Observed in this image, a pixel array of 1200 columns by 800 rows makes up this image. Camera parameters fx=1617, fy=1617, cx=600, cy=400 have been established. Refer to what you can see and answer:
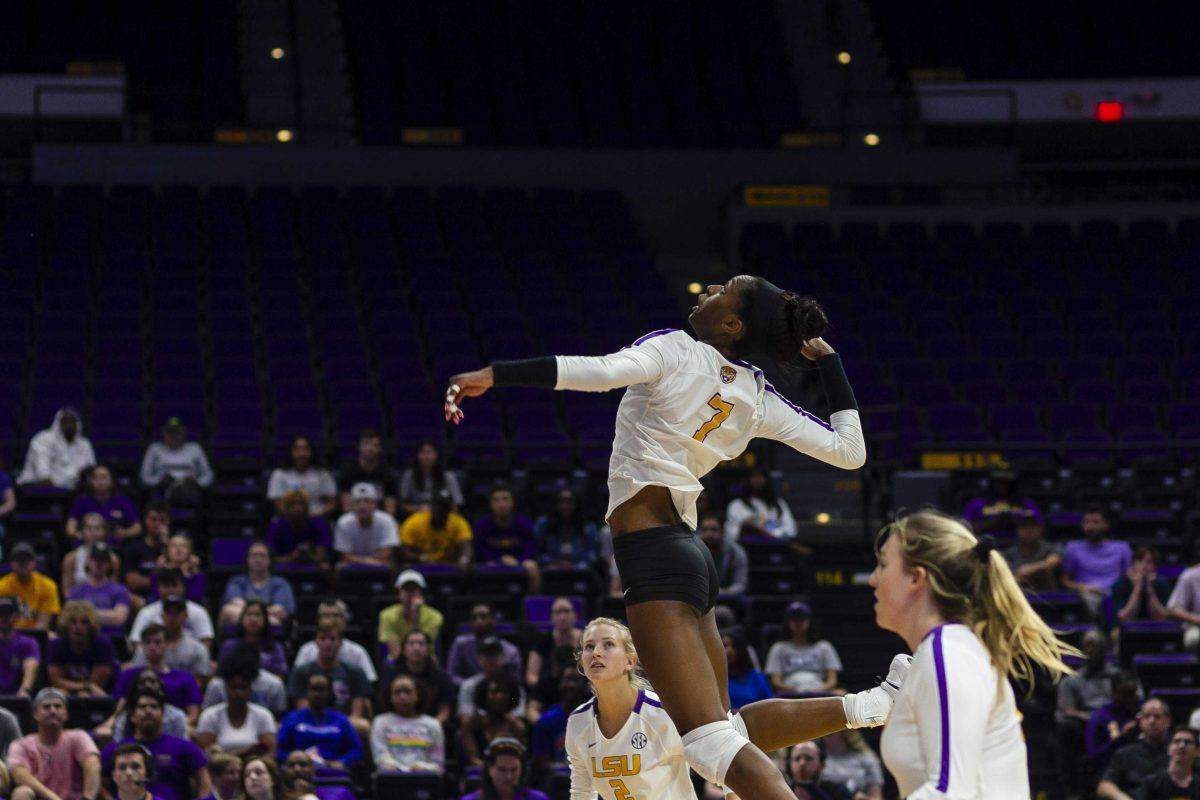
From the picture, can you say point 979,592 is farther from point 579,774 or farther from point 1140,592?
point 1140,592

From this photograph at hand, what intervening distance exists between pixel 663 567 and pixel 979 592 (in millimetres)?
1499

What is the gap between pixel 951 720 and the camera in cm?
344

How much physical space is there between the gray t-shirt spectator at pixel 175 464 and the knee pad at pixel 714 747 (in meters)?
9.40

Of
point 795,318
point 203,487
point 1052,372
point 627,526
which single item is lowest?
point 627,526

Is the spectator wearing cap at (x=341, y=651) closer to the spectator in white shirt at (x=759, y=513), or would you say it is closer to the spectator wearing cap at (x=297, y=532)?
the spectator wearing cap at (x=297, y=532)

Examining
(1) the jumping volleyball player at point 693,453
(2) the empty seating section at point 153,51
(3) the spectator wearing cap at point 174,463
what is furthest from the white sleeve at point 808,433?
(2) the empty seating section at point 153,51

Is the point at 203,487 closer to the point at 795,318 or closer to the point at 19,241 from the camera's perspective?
the point at 19,241

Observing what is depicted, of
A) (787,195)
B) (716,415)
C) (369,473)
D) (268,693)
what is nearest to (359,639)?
(268,693)

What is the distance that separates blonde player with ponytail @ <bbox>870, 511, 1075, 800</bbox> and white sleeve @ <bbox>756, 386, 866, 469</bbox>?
4.93ft

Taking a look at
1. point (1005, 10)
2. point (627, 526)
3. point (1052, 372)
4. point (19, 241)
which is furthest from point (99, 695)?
point (1005, 10)

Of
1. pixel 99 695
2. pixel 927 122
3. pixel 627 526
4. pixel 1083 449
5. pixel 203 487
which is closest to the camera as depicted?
pixel 627 526

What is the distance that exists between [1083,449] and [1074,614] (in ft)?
12.2

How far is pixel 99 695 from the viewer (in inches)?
409

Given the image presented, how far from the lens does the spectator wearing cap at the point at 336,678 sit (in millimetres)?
10562
